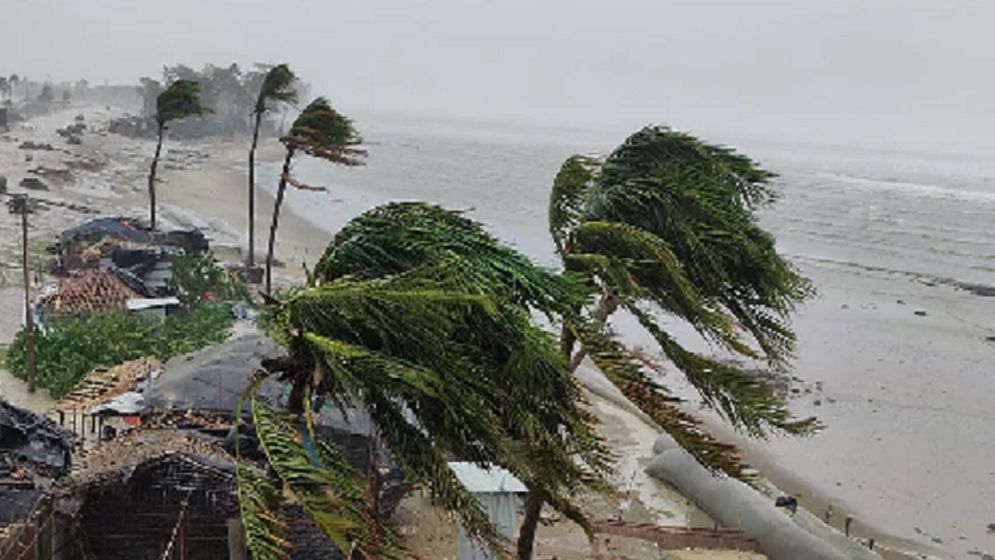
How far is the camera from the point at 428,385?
15.2ft

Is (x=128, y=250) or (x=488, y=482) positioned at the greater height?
(x=128, y=250)

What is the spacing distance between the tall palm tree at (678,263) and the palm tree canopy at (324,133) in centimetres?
1446

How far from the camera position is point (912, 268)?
4559 cm

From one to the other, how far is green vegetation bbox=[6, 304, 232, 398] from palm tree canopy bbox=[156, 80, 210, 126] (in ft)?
37.3

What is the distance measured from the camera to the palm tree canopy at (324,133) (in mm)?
22531

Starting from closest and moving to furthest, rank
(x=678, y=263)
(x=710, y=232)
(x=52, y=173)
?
(x=678, y=263), (x=710, y=232), (x=52, y=173)

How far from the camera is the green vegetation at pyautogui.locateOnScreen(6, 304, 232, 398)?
17094 mm

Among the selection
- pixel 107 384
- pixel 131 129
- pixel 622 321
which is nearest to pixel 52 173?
pixel 622 321

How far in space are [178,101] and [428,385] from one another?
26795 millimetres

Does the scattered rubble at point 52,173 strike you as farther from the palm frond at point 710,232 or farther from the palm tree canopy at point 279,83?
the palm frond at point 710,232

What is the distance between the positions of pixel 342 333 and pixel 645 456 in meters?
14.3

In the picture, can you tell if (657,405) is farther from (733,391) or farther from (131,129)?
(131,129)

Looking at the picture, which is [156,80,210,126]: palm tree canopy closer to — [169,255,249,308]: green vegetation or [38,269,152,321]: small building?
[169,255,249,308]: green vegetation

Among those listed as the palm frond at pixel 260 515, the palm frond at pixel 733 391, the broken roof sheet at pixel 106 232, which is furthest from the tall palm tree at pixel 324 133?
the palm frond at pixel 260 515
